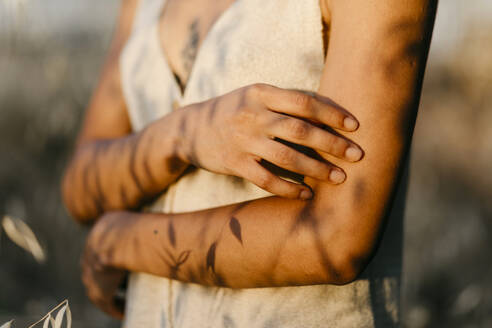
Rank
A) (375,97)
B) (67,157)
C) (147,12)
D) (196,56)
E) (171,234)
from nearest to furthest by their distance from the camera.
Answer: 1. (375,97)
2. (171,234)
3. (196,56)
4. (147,12)
5. (67,157)

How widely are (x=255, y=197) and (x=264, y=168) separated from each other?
125 millimetres

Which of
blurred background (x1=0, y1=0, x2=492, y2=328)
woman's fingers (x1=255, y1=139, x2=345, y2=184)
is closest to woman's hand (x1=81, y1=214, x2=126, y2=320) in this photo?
woman's fingers (x1=255, y1=139, x2=345, y2=184)

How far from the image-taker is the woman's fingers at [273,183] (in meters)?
0.80

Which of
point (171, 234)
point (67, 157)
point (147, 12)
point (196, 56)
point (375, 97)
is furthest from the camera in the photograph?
point (67, 157)

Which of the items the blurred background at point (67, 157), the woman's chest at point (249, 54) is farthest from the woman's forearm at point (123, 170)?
the blurred background at point (67, 157)

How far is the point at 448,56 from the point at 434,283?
7.10ft

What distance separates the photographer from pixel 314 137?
2.54 feet

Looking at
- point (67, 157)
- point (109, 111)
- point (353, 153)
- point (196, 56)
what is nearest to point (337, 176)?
point (353, 153)

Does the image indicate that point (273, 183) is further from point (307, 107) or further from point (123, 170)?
point (123, 170)

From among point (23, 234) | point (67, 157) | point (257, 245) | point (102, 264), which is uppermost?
point (257, 245)

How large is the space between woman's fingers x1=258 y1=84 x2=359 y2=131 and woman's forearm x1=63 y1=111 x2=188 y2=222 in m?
0.26

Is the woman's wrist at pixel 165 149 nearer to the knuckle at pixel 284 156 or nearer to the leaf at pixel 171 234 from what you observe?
the leaf at pixel 171 234

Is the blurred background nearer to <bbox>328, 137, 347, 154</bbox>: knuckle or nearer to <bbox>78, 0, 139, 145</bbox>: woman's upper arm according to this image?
<bbox>78, 0, 139, 145</bbox>: woman's upper arm

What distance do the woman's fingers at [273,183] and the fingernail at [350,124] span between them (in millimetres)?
123
